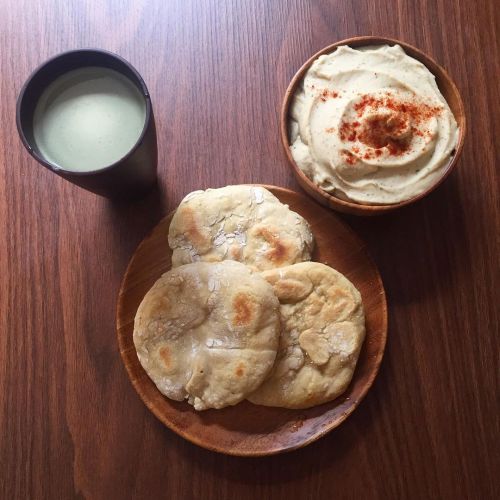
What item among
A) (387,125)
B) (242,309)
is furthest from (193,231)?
(387,125)

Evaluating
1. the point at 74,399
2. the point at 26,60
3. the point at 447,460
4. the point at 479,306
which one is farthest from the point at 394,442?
the point at 26,60

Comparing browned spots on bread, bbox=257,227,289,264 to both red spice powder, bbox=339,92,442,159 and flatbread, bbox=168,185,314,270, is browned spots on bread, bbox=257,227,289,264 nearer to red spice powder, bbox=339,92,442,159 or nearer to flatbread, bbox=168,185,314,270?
flatbread, bbox=168,185,314,270

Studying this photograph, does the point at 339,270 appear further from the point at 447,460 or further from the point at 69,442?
the point at 69,442

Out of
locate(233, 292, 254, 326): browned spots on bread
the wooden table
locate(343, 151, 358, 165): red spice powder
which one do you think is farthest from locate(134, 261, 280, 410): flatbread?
locate(343, 151, 358, 165): red spice powder

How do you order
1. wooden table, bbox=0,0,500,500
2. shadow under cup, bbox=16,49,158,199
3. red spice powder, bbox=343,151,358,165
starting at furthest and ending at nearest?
wooden table, bbox=0,0,500,500 < red spice powder, bbox=343,151,358,165 < shadow under cup, bbox=16,49,158,199

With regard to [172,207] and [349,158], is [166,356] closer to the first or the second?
[172,207]

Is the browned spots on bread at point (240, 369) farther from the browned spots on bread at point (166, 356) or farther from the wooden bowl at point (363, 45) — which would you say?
the wooden bowl at point (363, 45)
